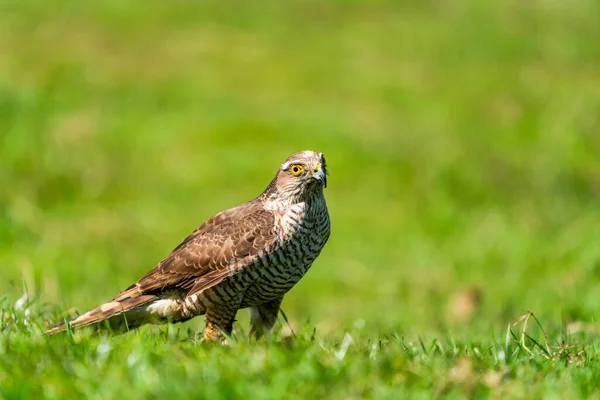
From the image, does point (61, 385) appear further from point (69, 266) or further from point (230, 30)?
point (230, 30)

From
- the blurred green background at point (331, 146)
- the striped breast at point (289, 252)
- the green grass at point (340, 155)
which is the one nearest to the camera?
the striped breast at point (289, 252)

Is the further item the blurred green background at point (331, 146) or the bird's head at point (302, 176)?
the blurred green background at point (331, 146)

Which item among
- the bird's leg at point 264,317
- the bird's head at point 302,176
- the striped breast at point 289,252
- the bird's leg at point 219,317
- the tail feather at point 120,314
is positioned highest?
the bird's head at point 302,176

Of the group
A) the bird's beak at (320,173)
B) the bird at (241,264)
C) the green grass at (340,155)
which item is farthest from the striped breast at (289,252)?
the green grass at (340,155)

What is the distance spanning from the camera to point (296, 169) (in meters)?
6.10

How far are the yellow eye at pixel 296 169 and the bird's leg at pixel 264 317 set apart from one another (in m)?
0.80

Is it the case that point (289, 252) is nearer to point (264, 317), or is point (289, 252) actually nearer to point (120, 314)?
point (264, 317)

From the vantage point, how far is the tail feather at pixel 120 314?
5.84 m

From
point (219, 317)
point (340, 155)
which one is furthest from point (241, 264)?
point (340, 155)

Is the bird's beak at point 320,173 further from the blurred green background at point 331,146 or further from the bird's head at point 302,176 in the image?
the blurred green background at point 331,146

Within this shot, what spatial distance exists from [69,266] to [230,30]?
7906 mm

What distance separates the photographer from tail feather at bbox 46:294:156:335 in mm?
5840

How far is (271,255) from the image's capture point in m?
5.75

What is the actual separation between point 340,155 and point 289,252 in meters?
7.75
